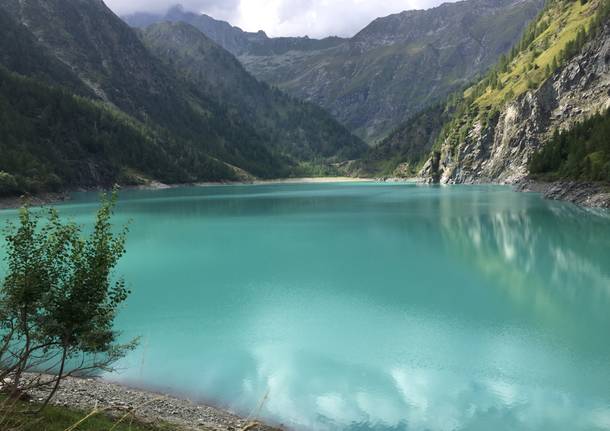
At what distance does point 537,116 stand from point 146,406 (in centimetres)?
17850

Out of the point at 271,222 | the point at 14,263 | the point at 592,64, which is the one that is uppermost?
the point at 592,64

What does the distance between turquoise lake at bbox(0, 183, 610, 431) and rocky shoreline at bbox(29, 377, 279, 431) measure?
1.10m

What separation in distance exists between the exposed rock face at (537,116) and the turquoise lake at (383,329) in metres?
Answer: 117

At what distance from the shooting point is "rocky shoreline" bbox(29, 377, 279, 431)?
1438cm

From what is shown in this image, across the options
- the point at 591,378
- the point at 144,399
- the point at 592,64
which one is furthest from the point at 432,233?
the point at 592,64

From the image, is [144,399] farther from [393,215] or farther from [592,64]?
[592,64]

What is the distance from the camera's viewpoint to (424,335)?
79.9 ft

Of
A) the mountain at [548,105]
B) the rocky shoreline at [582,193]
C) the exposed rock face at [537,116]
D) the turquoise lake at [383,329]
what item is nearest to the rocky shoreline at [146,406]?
the turquoise lake at [383,329]

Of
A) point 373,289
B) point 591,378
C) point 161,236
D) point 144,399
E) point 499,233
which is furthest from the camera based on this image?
point 161,236

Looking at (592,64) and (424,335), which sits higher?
(592,64)

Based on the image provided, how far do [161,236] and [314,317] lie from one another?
38.7 metres

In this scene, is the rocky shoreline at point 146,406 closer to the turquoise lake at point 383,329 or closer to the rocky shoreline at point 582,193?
the turquoise lake at point 383,329

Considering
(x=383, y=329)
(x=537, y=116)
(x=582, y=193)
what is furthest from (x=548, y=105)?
(x=383, y=329)

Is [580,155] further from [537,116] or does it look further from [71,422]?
[71,422]
